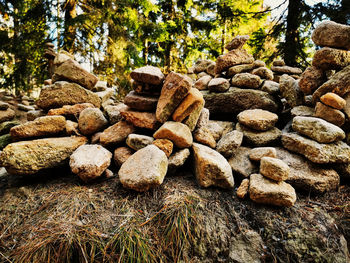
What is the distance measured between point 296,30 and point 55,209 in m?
6.98

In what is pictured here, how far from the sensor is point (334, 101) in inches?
96.7

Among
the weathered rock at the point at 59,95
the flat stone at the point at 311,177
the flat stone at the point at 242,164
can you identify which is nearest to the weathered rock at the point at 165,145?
the flat stone at the point at 242,164

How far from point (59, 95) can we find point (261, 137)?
347 cm

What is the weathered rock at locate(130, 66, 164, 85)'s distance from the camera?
2.60m

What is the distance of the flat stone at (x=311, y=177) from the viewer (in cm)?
219

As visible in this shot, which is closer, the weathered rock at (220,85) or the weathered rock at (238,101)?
the weathered rock at (238,101)

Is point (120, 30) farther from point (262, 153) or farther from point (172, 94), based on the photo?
point (262, 153)

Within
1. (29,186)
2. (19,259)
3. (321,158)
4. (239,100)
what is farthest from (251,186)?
(29,186)

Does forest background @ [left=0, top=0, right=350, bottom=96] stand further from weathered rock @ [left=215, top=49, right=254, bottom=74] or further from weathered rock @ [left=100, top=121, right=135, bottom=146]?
weathered rock @ [left=100, top=121, right=135, bottom=146]

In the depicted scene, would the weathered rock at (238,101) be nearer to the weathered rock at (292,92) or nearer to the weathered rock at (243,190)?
the weathered rock at (292,92)

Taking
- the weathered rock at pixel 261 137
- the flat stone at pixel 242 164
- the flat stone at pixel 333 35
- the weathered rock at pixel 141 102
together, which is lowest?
the flat stone at pixel 242 164

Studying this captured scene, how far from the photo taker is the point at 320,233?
69.6 inches

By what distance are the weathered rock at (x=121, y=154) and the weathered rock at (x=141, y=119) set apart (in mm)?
407

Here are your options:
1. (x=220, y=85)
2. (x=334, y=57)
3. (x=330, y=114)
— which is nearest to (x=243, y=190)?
(x=330, y=114)
